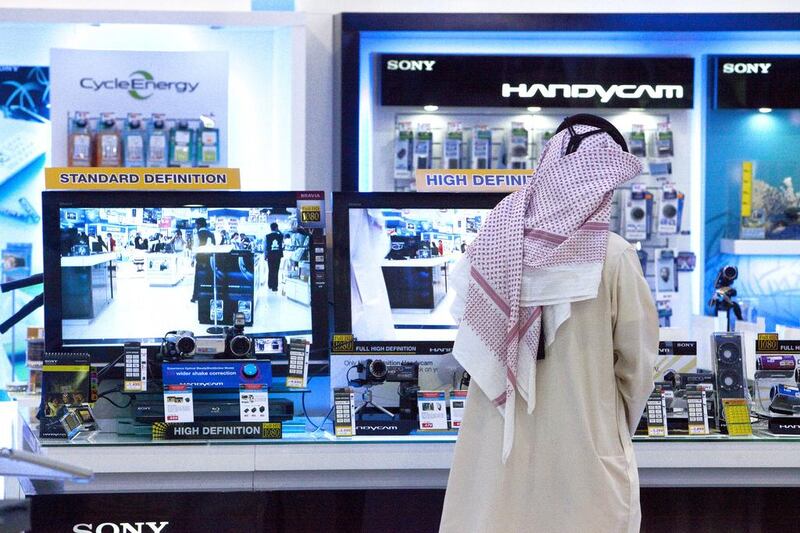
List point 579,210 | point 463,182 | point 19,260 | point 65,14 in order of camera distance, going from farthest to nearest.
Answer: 1. point 19,260
2. point 65,14
3. point 463,182
4. point 579,210

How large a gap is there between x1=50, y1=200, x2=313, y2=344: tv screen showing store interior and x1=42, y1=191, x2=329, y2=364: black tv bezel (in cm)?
2

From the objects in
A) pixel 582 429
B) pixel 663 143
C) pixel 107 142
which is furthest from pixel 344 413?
pixel 663 143

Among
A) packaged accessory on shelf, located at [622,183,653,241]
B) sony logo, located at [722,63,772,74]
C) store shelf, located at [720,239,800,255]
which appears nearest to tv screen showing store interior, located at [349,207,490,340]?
packaged accessory on shelf, located at [622,183,653,241]

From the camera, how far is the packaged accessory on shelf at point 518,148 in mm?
5945

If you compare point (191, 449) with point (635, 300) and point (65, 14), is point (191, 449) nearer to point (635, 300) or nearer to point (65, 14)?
point (635, 300)

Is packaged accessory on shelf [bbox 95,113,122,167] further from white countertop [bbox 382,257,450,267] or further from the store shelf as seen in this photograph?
the store shelf

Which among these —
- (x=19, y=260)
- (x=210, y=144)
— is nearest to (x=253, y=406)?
(x=210, y=144)

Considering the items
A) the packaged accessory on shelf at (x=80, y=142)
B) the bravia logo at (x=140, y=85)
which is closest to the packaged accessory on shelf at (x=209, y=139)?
the bravia logo at (x=140, y=85)

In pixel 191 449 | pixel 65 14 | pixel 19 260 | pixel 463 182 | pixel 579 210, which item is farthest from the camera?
pixel 19 260

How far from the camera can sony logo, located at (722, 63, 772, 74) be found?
5938 millimetres

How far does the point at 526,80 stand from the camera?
5832 millimetres

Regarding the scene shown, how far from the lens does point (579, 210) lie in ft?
8.11

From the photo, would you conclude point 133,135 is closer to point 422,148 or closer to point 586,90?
point 422,148

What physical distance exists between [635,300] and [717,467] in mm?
902
